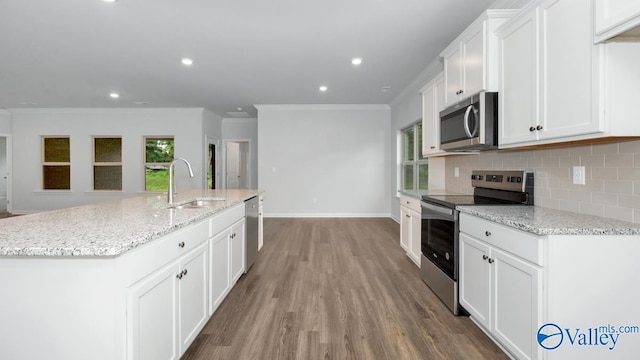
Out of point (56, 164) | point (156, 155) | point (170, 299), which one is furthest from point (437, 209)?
point (56, 164)

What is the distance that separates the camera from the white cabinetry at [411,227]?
11.0 feet

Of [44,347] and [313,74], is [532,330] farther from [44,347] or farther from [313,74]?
[313,74]

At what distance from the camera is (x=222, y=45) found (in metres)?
3.76

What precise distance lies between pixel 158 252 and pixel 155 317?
11.7 inches

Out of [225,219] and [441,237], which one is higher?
[225,219]

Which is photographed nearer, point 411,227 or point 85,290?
point 85,290

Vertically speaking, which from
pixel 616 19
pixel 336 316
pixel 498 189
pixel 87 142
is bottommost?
pixel 336 316

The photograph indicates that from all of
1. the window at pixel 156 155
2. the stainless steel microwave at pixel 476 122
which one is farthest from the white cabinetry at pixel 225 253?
the window at pixel 156 155

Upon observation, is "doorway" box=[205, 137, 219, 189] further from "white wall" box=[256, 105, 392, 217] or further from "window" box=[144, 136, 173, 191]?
"white wall" box=[256, 105, 392, 217]

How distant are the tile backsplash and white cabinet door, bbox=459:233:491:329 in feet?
2.10

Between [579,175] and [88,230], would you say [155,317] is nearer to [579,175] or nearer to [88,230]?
[88,230]

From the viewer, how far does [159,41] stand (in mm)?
3641

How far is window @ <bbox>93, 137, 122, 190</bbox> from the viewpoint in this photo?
7723 millimetres

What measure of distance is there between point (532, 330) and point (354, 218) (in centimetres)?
540
